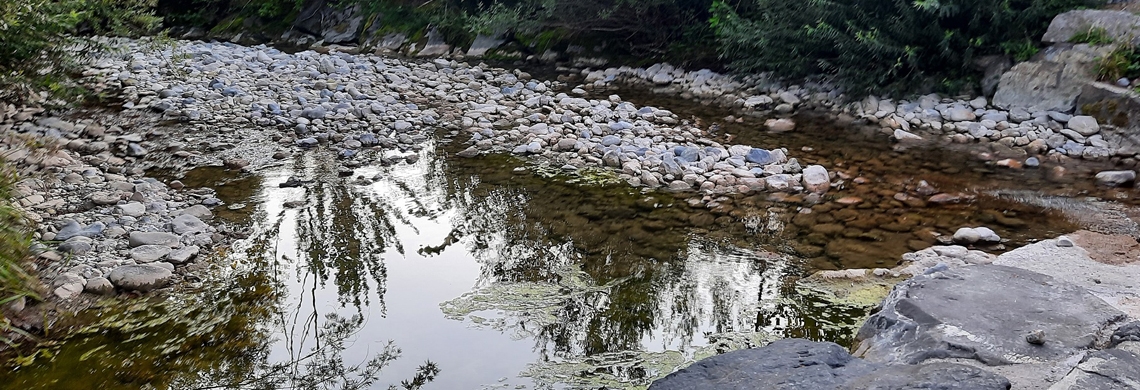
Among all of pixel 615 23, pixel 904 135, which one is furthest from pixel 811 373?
pixel 615 23

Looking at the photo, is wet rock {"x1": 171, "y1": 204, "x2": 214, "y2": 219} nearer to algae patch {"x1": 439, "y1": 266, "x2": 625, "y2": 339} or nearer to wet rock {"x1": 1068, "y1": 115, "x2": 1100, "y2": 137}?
algae patch {"x1": 439, "y1": 266, "x2": 625, "y2": 339}

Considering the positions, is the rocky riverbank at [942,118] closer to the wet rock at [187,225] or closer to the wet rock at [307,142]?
the wet rock at [307,142]

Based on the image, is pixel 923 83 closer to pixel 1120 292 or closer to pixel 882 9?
pixel 882 9

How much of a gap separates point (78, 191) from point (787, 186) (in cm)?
472

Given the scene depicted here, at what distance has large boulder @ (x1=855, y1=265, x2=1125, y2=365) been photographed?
2.40m

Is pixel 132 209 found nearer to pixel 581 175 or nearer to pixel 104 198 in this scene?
pixel 104 198

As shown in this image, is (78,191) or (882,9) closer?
(78,191)

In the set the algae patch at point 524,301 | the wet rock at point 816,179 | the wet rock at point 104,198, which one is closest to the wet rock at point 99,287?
the wet rock at point 104,198

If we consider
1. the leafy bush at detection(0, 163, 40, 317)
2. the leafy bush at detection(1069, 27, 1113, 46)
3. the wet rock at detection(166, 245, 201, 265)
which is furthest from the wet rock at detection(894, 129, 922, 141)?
the leafy bush at detection(0, 163, 40, 317)

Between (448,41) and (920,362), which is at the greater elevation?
(920,362)

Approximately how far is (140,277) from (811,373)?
126 inches

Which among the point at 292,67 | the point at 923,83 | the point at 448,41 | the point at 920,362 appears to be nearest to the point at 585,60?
the point at 448,41

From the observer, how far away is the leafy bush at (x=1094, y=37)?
20.8ft

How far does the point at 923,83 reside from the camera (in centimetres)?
720
